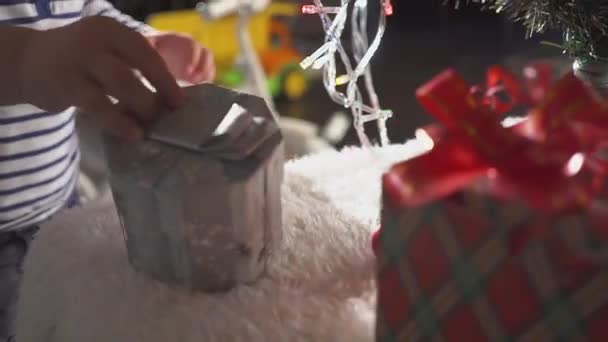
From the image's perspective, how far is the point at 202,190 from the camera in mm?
350

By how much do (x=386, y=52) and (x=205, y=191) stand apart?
5.76ft

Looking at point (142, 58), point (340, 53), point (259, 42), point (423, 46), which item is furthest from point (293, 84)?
point (142, 58)

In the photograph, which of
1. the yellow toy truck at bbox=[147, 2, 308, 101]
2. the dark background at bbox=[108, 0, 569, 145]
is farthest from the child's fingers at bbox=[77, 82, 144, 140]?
the yellow toy truck at bbox=[147, 2, 308, 101]

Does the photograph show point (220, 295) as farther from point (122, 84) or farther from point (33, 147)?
point (33, 147)

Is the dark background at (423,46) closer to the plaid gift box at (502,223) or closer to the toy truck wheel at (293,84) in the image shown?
the toy truck wheel at (293,84)

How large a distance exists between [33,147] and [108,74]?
1.24 feet

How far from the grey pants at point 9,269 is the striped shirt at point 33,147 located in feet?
0.04

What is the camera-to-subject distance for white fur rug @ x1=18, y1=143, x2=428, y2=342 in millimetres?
372

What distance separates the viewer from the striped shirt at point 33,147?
2.21ft

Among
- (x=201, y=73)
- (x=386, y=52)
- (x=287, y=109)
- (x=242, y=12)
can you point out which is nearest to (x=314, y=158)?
(x=201, y=73)

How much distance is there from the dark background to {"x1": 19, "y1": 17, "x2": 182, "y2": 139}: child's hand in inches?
43.4

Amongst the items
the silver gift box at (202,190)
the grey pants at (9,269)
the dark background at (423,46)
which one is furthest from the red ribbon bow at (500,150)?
the dark background at (423,46)

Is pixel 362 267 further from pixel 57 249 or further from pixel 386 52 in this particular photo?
pixel 386 52

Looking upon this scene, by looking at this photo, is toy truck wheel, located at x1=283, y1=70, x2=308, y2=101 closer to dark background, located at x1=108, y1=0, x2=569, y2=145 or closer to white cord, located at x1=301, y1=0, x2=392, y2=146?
dark background, located at x1=108, y1=0, x2=569, y2=145
